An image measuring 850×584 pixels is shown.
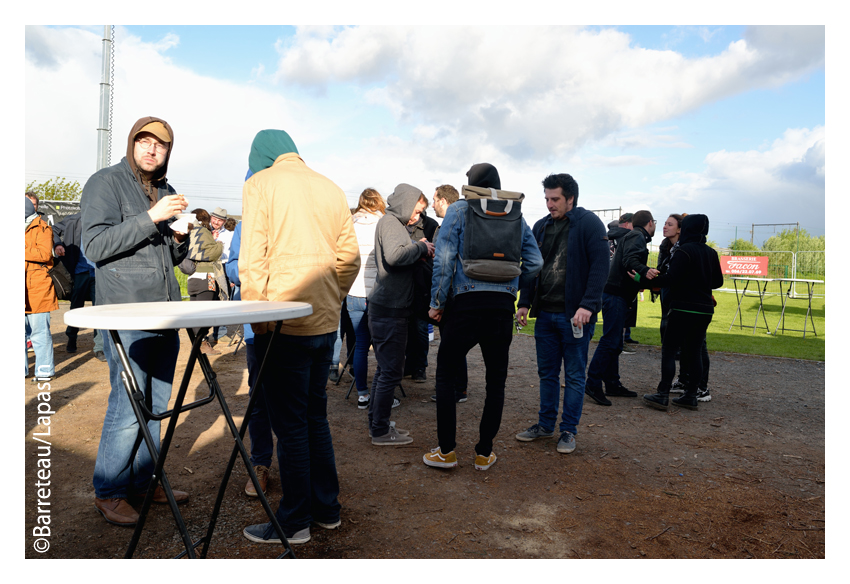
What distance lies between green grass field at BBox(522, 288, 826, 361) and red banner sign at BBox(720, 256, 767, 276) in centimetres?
672

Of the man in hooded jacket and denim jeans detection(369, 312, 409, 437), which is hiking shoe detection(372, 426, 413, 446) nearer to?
denim jeans detection(369, 312, 409, 437)

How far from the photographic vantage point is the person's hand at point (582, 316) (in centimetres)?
388

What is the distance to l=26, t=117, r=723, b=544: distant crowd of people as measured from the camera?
2.47 m

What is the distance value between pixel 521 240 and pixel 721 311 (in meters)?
13.8

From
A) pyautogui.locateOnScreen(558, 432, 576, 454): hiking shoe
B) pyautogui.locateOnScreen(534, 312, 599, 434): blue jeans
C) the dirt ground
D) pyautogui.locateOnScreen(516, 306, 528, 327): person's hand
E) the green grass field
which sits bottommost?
the dirt ground

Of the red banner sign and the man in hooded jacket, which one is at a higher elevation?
the red banner sign

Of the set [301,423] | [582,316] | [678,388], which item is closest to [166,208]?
[301,423]

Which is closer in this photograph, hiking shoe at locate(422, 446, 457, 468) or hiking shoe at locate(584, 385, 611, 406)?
hiking shoe at locate(422, 446, 457, 468)

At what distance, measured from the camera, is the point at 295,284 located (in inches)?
95.6

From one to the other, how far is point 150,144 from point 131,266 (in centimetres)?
66

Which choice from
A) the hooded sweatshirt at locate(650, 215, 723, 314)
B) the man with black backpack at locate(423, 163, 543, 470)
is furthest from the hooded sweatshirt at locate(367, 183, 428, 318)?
the hooded sweatshirt at locate(650, 215, 723, 314)

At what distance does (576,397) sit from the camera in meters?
4.12

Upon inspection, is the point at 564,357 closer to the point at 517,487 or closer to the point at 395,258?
the point at 517,487

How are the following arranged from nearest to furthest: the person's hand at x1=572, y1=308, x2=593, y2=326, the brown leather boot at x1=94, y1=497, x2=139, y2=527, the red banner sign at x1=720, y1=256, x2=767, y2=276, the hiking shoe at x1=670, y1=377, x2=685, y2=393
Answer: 1. the brown leather boot at x1=94, y1=497, x2=139, y2=527
2. the person's hand at x1=572, y1=308, x2=593, y2=326
3. the hiking shoe at x1=670, y1=377, x2=685, y2=393
4. the red banner sign at x1=720, y1=256, x2=767, y2=276
